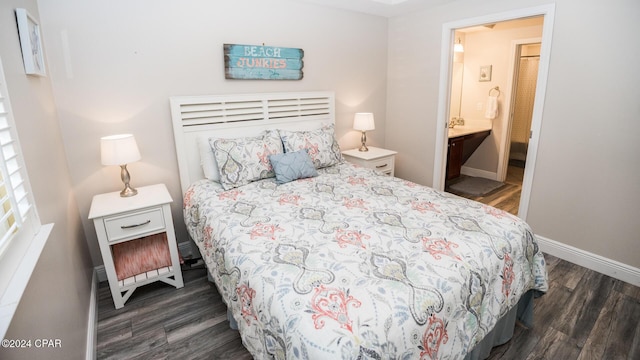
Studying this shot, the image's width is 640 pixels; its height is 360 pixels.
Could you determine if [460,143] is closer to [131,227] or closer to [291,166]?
[291,166]

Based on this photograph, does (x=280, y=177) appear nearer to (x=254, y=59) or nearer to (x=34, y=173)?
(x=254, y=59)

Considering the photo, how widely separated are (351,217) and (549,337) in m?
1.40

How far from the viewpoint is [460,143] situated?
14.8ft

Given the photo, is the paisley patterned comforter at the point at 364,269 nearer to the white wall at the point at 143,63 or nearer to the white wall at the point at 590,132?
the white wall at the point at 143,63

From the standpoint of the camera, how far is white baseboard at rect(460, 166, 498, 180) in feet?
16.0

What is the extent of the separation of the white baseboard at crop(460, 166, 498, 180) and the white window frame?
5169 millimetres

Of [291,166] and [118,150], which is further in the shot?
[291,166]

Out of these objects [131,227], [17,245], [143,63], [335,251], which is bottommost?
[131,227]

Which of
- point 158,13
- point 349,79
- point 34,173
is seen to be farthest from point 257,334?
point 349,79

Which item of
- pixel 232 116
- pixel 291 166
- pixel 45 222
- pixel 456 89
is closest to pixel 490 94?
pixel 456 89

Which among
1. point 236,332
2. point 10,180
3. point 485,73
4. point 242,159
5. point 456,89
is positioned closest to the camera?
Result: point 10,180

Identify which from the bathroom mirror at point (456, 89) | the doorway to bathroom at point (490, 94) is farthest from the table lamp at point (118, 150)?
the bathroom mirror at point (456, 89)

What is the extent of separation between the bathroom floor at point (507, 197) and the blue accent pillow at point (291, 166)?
2.49 m

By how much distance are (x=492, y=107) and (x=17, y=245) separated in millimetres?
5102
